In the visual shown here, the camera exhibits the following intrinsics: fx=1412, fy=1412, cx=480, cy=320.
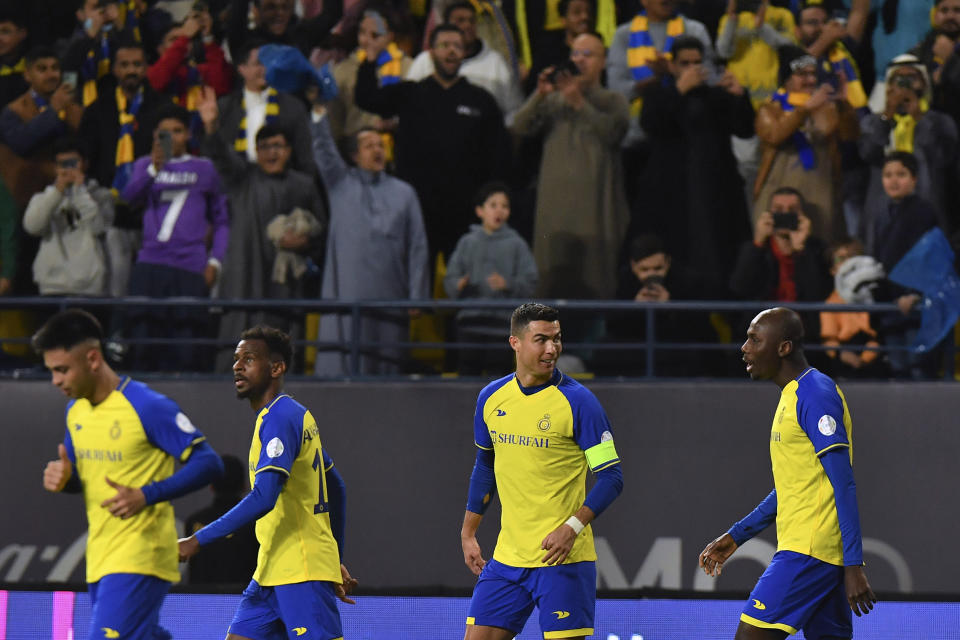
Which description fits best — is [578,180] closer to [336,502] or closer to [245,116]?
[245,116]

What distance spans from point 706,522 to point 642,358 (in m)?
1.27

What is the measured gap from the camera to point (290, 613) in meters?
5.89

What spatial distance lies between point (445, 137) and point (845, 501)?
5.12 m

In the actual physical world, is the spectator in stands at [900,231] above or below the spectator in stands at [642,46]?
below

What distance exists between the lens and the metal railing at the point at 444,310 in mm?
9312

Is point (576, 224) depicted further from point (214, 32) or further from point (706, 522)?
point (214, 32)

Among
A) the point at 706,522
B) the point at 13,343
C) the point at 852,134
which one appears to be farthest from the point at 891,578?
the point at 13,343

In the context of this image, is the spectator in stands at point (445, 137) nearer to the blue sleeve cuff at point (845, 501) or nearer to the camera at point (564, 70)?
the camera at point (564, 70)

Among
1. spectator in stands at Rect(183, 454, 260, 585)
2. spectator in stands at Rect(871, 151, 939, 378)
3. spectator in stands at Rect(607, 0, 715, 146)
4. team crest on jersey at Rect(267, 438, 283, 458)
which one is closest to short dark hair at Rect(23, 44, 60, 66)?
spectator in stands at Rect(183, 454, 260, 585)

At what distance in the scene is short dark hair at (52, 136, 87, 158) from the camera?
10.2 meters

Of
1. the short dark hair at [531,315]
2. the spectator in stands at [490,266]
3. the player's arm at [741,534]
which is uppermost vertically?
the spectator in stands at [490,266]

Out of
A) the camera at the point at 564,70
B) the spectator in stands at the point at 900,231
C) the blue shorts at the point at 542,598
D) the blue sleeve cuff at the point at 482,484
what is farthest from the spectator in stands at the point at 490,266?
the blue shorts at the point at 542,598

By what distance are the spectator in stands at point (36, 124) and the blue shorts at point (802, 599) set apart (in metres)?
6.81

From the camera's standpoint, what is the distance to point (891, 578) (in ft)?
31.5
